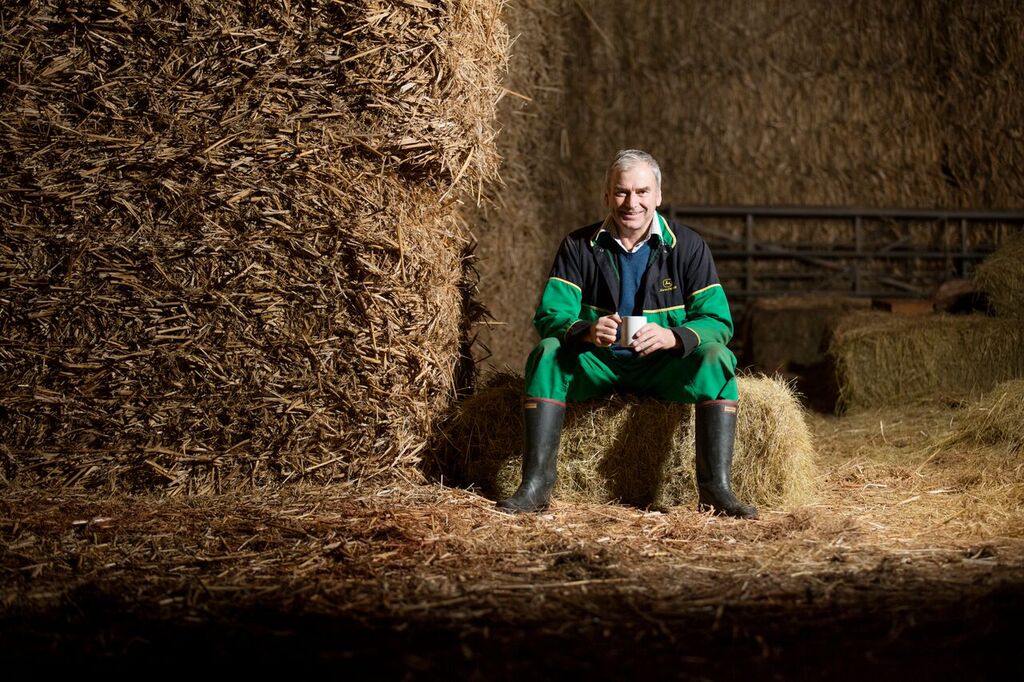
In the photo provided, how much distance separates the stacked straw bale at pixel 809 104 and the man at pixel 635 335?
3.92 meters

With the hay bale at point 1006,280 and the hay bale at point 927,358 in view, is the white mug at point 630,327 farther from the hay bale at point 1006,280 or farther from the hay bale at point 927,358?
the hay bale at point 1006,280

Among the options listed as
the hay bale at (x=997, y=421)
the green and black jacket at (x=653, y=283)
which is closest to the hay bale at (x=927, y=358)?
the hay bale at (x=997, y=421)

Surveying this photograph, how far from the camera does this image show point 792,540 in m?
2.98

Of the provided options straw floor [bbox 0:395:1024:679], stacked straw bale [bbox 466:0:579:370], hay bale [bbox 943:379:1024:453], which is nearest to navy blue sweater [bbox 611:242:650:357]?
straw floor [bbox 0:395:1024:679]

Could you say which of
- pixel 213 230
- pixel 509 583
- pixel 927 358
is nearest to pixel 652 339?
pixel 509 583

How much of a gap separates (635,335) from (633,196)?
1.85 feet

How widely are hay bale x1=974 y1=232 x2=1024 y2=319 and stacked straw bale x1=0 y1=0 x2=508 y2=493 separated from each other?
11.7 ft

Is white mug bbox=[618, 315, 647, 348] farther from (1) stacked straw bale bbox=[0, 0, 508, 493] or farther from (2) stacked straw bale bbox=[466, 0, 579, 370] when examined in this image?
(2) stacked straw bale bbox=[466, 0, 579, 370]

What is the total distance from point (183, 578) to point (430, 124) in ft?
6.08

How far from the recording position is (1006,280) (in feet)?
18.3

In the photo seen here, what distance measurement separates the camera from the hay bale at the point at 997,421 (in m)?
4.27

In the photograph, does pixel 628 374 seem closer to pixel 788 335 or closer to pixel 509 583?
pixel 509 583

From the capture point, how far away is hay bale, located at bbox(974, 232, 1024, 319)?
552cm

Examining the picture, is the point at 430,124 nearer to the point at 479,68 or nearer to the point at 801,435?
the point at 479,68
